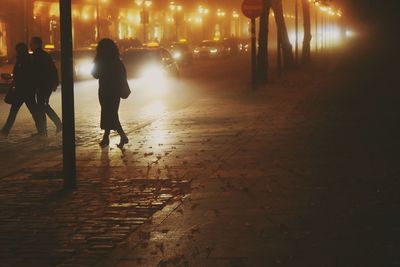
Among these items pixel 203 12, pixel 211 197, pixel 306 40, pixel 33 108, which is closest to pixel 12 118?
pixel 33 108

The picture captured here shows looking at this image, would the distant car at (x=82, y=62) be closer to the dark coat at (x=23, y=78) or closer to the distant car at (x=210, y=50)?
the dark coat at (x=23, y=78)

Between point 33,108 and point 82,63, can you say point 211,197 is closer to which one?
point 33,108

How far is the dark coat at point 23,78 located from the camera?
16.0 metres

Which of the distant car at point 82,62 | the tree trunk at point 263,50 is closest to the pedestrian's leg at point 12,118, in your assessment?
the tree trunk at point 263,50

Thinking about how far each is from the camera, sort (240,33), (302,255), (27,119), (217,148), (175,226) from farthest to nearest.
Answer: (240,33), (27,119), (217,148), (175,226), (302,255)

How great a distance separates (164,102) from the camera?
77.9ft

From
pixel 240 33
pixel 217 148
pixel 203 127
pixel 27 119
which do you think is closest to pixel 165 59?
pixel 27 119

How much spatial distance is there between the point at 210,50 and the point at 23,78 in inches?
1876

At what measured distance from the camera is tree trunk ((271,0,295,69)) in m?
39.6

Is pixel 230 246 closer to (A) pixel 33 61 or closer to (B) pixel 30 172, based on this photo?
(B) pixel 30 172

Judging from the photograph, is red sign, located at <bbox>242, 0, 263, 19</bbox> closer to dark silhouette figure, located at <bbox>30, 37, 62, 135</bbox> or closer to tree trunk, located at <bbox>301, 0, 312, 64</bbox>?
dark silhouette figure, located at <bbox>30, 37, 62, 135</bbox>

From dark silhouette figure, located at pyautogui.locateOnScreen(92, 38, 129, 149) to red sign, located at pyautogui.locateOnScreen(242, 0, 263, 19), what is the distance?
1203 centimetres

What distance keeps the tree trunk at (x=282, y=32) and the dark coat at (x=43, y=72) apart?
77.2 ft

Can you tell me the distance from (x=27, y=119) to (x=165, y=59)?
15.2 m
